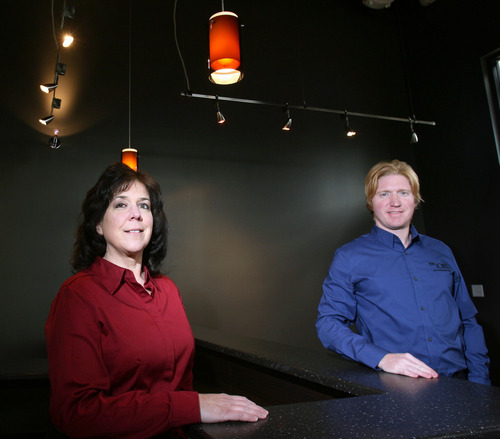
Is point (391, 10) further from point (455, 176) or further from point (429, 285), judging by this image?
point (429, 285)

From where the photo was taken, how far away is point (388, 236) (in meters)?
1.81

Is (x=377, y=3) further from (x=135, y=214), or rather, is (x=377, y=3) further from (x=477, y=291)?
(x=135, y=214)

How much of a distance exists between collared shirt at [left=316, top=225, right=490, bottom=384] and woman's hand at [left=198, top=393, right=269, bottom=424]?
66 cm

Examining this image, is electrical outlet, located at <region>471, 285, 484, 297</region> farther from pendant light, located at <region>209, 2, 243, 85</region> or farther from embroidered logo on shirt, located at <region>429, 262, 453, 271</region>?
pendant light, located at <region>209, 2, 243, 85</region>

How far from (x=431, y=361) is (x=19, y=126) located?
3.72 meters

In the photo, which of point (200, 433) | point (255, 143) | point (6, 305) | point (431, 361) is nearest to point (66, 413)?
point (200, 433)

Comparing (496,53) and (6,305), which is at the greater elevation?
(496,53)

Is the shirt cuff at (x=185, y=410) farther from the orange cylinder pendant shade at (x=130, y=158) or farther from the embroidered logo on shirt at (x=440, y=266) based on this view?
the orange cylinder pendant shade at (x=130, y=158)

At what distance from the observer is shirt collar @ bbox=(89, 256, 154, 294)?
1.26 meters

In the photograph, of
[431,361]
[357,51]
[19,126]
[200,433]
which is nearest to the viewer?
[200,433]

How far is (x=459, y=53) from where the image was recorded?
4730mm

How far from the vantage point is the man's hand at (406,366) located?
1421mm

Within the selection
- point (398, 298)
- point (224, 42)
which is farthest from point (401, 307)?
point (224, 42)

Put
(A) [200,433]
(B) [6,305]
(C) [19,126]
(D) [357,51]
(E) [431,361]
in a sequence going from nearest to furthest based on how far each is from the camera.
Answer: (A) [200,433] → (E) [431,361] → (B) [6,305] → (C) [19,126] → (D) [357,51]
